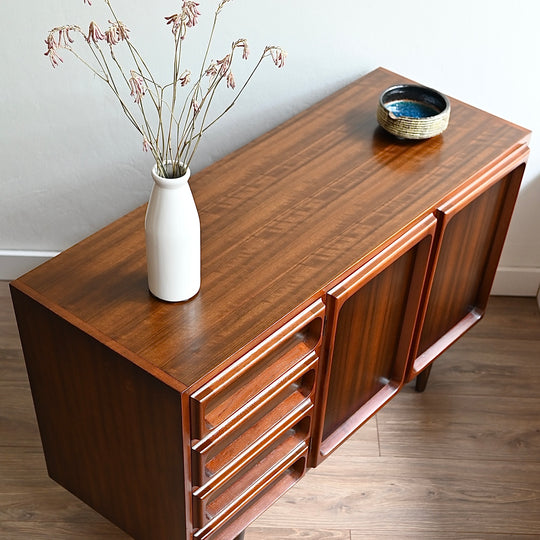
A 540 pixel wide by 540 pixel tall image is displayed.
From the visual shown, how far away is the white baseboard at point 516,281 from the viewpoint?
228 cm

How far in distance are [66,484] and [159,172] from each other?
2.30 feet

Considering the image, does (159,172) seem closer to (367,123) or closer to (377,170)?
(377,170)

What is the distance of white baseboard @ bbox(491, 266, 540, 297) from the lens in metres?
2.28

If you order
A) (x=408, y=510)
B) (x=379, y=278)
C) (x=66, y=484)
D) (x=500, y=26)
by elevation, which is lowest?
(x=408, y=510)

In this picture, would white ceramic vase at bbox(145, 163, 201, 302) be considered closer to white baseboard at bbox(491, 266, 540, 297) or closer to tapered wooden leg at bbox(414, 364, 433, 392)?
tapered wooden leg at bbox(414, 364, 433, 392)

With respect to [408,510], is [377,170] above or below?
above

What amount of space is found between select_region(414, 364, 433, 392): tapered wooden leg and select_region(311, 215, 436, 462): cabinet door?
0.81ft

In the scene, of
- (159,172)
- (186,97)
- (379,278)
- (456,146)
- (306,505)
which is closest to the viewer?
(159,172)

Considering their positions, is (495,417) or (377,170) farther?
(495,417)

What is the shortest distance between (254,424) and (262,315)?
0.74 feet

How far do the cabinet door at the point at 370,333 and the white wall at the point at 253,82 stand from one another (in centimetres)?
56

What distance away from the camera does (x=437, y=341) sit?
187 centimetres

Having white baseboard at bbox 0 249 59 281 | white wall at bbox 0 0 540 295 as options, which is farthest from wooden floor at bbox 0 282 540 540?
white wall at bbox 0 0 540 295

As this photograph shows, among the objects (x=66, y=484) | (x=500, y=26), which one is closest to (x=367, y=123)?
(x=500, y=26)
